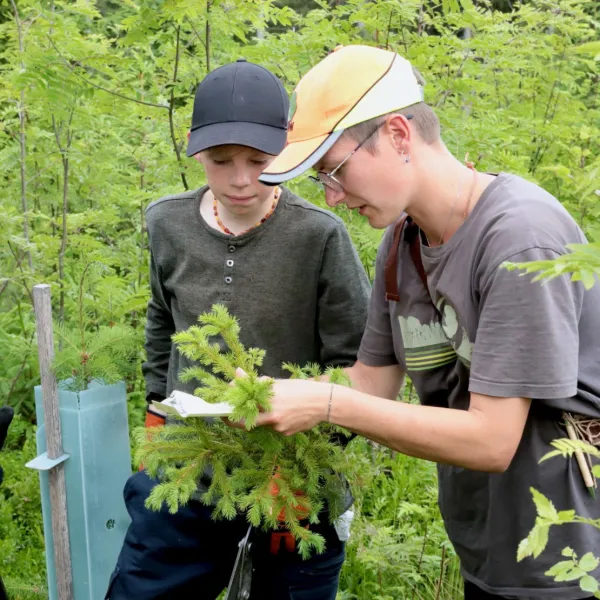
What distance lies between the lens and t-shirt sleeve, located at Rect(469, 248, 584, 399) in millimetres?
1667

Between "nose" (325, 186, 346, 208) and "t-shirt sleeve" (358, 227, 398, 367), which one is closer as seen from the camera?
"nose" (325, 186, 346, 208)

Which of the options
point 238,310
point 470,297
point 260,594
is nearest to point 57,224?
point 238,310

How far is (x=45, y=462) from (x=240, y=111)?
5.01ft

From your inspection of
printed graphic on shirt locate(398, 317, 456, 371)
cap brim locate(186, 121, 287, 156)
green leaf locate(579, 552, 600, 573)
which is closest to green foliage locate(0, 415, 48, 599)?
cap brim locate(186, 121, 287, 156)

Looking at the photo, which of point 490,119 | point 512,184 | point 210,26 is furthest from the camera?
point 490,119

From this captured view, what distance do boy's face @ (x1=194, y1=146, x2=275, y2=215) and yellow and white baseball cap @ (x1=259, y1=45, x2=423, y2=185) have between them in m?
0.48

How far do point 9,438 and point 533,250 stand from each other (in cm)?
428

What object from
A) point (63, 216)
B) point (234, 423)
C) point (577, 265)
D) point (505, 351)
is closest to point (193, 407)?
point (234, 423)

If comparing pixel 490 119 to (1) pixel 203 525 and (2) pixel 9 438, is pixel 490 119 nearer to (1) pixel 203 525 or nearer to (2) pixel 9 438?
(1) pixel 203 525

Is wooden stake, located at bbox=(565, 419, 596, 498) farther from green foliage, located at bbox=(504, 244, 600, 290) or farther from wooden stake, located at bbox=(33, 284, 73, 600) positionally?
wooden stake, located at bbox=(33, 284, 73, 600)

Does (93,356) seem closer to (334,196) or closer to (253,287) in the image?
(253,287)

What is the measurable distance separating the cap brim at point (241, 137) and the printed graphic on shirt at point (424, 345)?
2.35 feet

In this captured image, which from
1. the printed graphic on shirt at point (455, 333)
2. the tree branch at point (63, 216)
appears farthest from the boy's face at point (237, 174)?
the tree branch at point (63, 216)

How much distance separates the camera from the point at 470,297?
1841 millimetres
